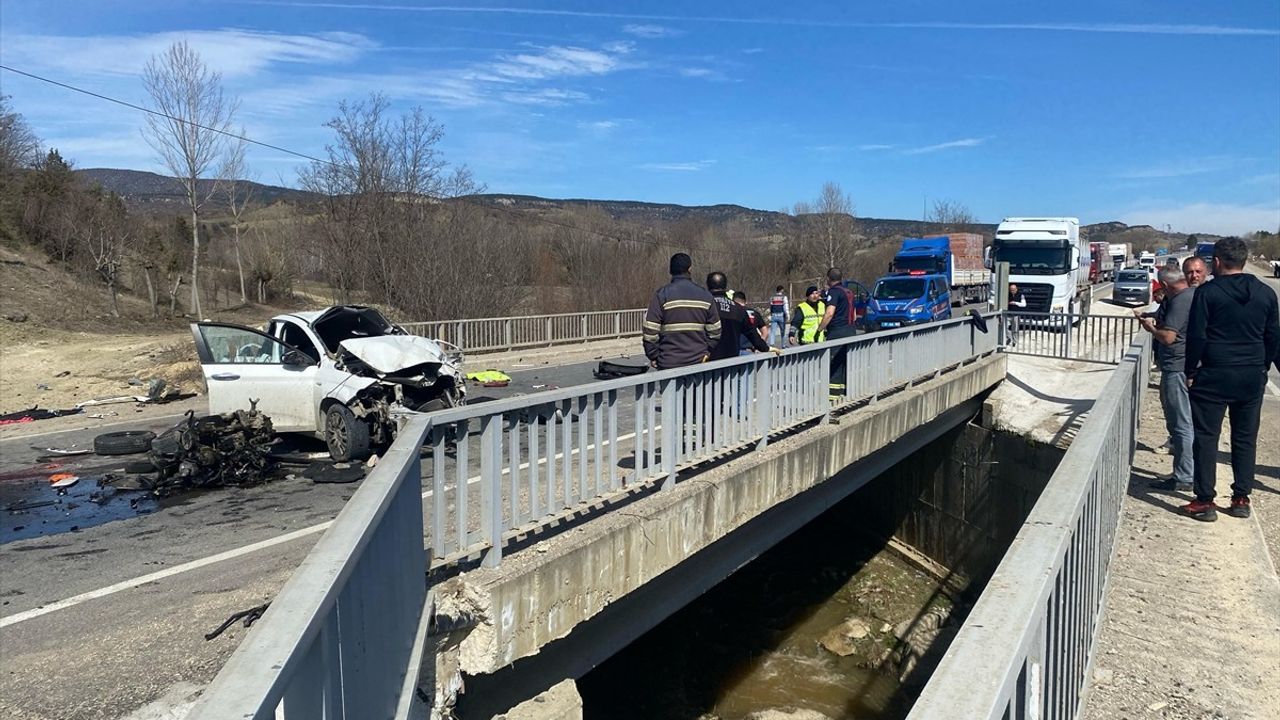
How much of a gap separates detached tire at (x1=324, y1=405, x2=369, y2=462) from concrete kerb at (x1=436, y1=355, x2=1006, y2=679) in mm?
4767

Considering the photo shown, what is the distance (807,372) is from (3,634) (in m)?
6.82

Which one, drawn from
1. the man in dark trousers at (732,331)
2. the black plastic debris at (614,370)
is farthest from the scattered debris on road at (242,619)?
the black plastic debris at (614,370)

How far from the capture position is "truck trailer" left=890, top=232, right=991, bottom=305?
37375 mm

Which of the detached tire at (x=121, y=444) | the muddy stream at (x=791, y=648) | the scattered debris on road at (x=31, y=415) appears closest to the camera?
the muddy stream at (x=791, y=648)

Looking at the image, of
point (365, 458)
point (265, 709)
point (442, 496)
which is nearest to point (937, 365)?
point (365, 458)

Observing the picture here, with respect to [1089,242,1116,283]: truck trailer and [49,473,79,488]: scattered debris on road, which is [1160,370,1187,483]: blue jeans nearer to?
[49,473,79,488]: scattered debris on road

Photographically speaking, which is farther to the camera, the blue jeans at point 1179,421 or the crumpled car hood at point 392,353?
the crumpled car hood at point 392,353

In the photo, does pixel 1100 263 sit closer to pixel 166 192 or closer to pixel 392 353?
pixel 166 192

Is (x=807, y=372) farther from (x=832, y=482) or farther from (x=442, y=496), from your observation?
(x=442, y=496)

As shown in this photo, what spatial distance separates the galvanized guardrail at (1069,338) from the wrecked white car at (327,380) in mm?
13033

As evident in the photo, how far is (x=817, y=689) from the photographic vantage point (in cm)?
1048

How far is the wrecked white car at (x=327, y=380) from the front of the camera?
380 inches

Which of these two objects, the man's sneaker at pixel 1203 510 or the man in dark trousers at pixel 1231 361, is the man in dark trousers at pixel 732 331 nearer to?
the man in dark trousers at pixel 1231 361

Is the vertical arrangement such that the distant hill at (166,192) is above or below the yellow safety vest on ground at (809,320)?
above
